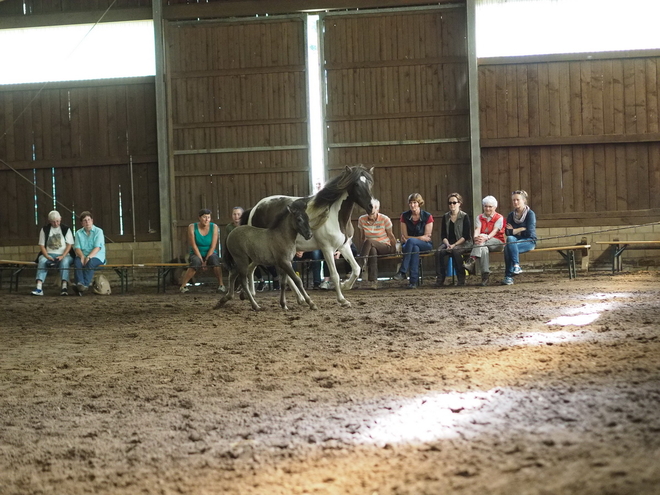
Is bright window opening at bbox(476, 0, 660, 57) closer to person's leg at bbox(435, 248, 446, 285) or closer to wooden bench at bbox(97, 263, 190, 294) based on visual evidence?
person's leg at bbox(435, 248, 446, 285)

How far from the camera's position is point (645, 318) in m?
6.17

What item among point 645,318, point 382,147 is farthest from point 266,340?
point 382,147

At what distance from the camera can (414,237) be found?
470 inches

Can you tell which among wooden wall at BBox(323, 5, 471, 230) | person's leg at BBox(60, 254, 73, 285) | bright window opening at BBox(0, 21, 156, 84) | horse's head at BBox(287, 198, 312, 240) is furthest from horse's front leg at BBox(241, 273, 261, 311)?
bright window opening at BBox(0, 21, 156, 84)

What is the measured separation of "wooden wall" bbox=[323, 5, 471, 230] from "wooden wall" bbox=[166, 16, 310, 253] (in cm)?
69

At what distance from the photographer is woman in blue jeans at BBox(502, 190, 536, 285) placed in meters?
11.4

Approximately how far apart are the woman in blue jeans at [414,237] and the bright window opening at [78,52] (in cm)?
588

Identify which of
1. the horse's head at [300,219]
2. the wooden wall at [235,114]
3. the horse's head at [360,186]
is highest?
the wooden wall at [235,114]

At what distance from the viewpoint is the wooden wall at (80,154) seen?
14539mm

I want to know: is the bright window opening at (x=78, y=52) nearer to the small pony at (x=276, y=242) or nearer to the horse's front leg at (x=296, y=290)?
the small pony at (x=276, y=242)

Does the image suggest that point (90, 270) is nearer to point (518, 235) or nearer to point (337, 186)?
point (337, 186)

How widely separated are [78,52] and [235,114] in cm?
329

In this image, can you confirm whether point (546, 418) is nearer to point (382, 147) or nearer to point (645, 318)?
point (645, 318)

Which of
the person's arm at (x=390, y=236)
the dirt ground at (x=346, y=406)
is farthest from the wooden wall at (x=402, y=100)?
the dirt ground at (x=346, y=406)
